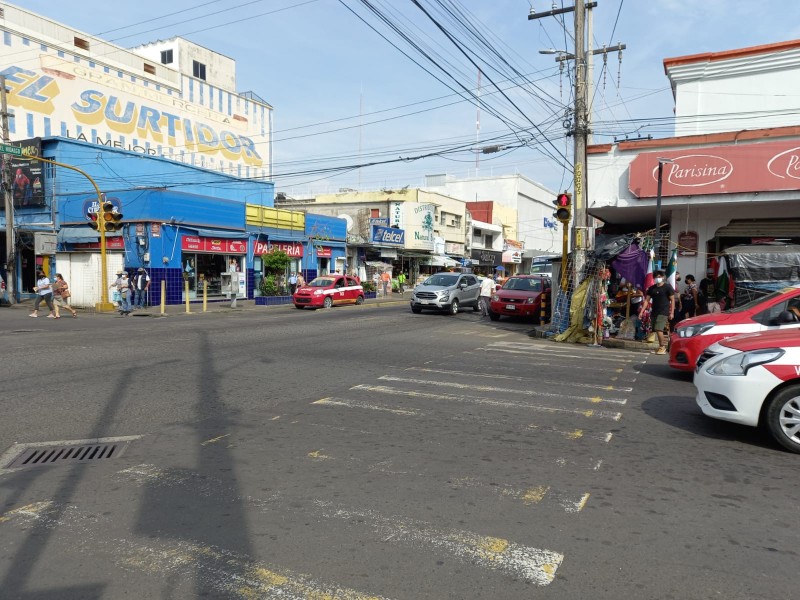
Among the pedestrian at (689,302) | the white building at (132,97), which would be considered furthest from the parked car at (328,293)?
the white building at (132,97)

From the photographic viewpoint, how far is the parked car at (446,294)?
899 inches

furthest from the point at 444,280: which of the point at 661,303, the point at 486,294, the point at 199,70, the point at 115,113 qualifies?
the point at 199,70

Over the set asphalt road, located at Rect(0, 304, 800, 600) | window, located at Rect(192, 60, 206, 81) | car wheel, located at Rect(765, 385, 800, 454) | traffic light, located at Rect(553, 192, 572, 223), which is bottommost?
asphalt road, located at Rect(0, 304, 800, 600)

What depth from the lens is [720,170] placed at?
632 inches

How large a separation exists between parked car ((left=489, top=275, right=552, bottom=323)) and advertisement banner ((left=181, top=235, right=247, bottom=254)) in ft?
47.6

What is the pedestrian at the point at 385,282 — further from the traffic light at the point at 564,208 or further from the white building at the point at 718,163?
the traffic light at the point at 564,208

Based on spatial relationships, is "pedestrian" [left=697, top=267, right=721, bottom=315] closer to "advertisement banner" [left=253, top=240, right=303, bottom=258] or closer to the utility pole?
"advertisement banner" [left=253, top=240, right=303, bottom=258]

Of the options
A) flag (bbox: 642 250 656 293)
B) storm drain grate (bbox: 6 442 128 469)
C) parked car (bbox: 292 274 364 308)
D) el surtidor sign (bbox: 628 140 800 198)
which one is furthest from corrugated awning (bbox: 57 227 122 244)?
storm drain grate (bbox: 6 442 128 469)

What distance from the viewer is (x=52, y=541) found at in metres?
3.59

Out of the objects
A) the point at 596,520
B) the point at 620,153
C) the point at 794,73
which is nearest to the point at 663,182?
the point at 620,153

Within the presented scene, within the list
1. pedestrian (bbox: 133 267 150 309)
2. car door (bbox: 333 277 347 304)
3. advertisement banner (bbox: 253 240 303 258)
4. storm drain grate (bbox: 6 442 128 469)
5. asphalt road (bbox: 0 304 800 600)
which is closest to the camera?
asphalt road (bbox: 0 304 800 600)

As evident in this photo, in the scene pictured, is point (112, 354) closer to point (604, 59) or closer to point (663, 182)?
point (663, 182)

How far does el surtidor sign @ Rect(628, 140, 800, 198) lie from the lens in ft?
50.2

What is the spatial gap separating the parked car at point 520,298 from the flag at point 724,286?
5.45 metres
